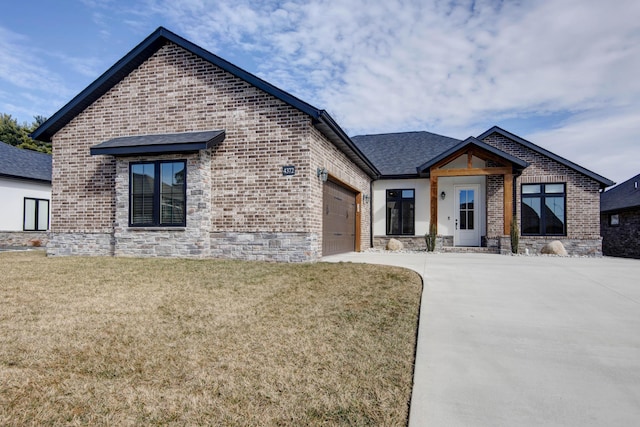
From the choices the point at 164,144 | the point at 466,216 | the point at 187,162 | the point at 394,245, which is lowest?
the point at 394,245

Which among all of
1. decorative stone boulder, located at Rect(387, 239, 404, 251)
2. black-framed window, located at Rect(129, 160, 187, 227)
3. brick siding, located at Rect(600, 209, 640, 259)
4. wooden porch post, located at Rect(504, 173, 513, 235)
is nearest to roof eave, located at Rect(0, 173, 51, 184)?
black-framed window, located at Rect(129, 160, 187, 227)

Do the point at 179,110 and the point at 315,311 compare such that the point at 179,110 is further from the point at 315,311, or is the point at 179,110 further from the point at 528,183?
the point at 528,183

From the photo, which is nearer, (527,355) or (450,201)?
(527,355)

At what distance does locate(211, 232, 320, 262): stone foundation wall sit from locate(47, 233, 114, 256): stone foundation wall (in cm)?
331

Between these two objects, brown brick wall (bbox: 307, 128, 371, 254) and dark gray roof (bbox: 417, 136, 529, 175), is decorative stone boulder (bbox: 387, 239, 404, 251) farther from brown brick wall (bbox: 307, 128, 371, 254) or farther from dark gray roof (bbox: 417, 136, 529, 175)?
dark gray roof (bbox: 417, 136, 529, 175)

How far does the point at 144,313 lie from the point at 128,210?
625cm

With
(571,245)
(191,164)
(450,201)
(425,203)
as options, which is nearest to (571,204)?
(571,245)

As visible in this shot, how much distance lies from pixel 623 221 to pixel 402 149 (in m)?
11.6

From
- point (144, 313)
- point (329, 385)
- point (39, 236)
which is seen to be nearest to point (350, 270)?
point (144, 313)

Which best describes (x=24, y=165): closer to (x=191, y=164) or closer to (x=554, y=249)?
(x=191, y=164)

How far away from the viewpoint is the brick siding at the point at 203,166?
31.3ft

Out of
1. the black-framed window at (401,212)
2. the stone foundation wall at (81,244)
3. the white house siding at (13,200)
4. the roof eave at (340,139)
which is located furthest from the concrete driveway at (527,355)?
the white house siding at (13,200)

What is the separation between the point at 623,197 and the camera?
19.8 m

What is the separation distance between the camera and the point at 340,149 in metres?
12.5
